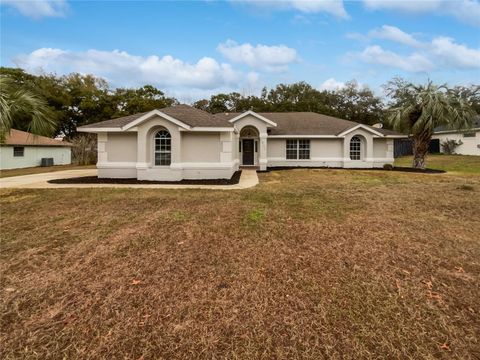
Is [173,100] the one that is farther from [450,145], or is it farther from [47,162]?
[450,145]

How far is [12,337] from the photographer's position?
2752 mm

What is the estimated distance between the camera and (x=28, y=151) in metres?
26.6

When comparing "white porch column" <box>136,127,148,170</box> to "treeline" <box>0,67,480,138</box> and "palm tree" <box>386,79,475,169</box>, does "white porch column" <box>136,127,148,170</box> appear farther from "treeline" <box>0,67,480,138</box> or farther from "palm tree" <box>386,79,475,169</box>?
"treeline" <box>0,67,480,138</box>

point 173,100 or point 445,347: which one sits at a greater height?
point 173,100

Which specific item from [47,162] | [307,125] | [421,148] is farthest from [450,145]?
[47,162]

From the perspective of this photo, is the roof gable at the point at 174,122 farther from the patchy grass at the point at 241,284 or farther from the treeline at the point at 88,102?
the treeline at the point at 88,102

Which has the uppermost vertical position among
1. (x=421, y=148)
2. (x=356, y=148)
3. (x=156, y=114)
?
(x=156, y=114)

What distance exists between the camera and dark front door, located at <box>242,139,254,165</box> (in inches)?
808

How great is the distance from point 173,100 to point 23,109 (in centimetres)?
3828

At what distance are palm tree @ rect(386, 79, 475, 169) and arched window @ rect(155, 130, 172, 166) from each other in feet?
49.3

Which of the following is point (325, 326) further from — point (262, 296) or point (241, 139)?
point (241, 139)

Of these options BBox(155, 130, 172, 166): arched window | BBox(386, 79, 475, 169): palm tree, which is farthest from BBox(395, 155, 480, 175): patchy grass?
BBox(155, 130, 172, 166): arched window

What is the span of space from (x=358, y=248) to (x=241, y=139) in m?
16.2

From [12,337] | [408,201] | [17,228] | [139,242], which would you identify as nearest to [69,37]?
[17,228]
